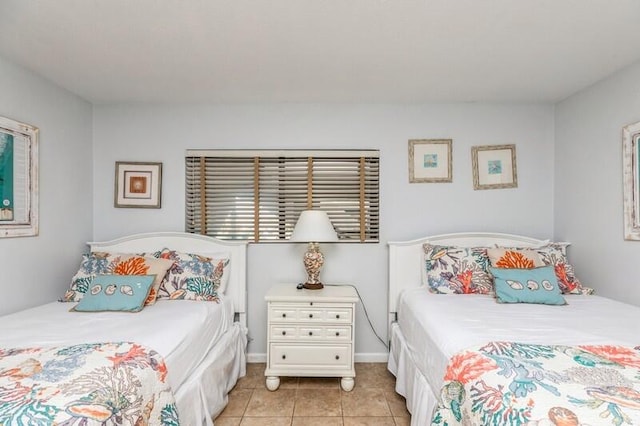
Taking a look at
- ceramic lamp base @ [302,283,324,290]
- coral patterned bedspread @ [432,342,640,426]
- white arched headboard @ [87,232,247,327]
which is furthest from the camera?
white arched headboard @ [87,232,247,327]

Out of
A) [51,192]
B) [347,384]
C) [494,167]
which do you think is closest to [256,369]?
[347,384]

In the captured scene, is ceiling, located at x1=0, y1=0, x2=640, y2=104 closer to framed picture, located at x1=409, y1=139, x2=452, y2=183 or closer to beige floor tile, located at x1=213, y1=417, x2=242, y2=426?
framed picture, located at x1=409, y1=139, x2=452, y2=183

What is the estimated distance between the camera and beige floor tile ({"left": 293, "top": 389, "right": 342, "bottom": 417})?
2335mm

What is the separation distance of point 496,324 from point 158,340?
69.0 inches

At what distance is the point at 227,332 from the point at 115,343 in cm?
111

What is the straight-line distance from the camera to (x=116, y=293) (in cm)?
232

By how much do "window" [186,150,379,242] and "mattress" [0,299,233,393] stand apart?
34.3 inches

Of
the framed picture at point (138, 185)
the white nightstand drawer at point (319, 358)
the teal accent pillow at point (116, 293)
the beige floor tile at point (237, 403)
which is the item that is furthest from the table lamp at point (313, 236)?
the framed picture at point (138, 185)

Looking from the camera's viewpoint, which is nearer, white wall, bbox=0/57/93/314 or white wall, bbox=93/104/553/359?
white wall, bbox=0/57/93/314

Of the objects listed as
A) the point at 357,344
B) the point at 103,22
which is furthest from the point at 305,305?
the point at 103,22

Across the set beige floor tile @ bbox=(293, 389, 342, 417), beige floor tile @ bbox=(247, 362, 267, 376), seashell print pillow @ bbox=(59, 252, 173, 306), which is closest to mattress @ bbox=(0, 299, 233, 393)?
seashell print pillow @ bbox=(59, 252, 173, 306)

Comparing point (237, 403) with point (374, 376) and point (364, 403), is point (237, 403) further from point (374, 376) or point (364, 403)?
point (374, 376)

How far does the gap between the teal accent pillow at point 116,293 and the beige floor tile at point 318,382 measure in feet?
4.24

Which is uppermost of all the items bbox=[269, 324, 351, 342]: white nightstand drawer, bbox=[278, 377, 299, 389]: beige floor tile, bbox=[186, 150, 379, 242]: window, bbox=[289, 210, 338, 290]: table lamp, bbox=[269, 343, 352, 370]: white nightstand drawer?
bbox=[186, 150, 379, 242]: window
